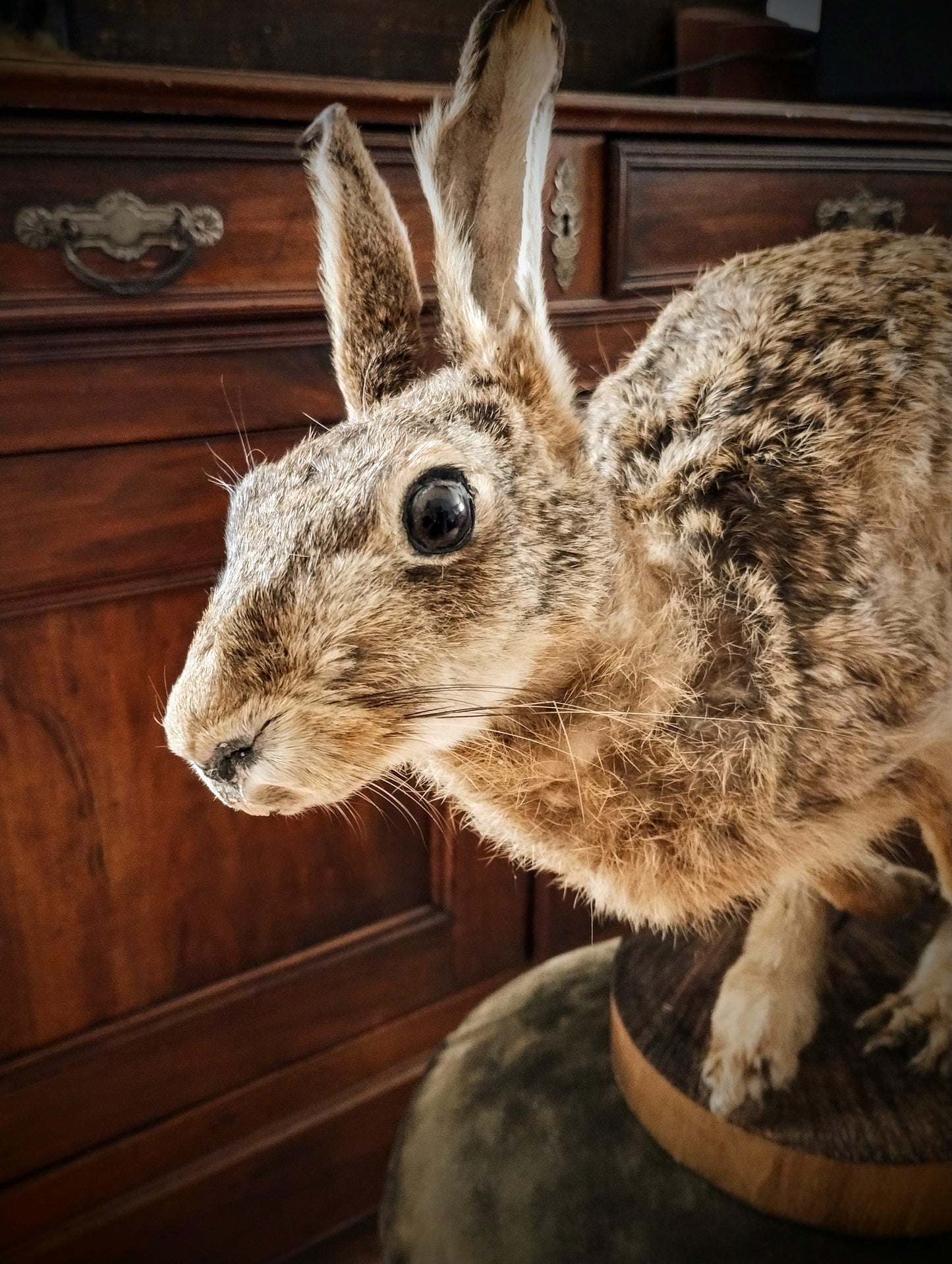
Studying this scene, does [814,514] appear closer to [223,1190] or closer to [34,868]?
[34,868]

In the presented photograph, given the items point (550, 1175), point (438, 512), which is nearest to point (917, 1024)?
point (550, 1175)

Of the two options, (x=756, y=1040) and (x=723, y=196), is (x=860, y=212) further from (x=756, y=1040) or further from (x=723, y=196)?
(x=756, y=1040)

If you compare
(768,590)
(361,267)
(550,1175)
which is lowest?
(550,1175)

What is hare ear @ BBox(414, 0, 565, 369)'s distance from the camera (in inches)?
12.4

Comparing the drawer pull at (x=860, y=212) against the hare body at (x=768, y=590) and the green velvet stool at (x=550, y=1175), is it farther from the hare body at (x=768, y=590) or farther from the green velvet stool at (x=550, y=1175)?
the green velvet stool at (x=550, y=1175)

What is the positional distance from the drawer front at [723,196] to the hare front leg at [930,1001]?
0.88 feet

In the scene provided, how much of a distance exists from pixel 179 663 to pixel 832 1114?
0.44 meters

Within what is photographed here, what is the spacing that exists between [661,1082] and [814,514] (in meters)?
0.30

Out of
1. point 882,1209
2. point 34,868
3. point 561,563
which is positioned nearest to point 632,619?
point 561,563

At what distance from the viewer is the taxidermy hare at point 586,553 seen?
1.06 ft

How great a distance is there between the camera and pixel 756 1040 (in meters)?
0.46

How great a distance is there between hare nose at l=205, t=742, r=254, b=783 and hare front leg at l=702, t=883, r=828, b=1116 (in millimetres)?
262

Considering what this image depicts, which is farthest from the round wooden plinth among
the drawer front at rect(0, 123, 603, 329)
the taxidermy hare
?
the drawer front at rect(0, 123, 603, 329)

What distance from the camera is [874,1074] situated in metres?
0.44
